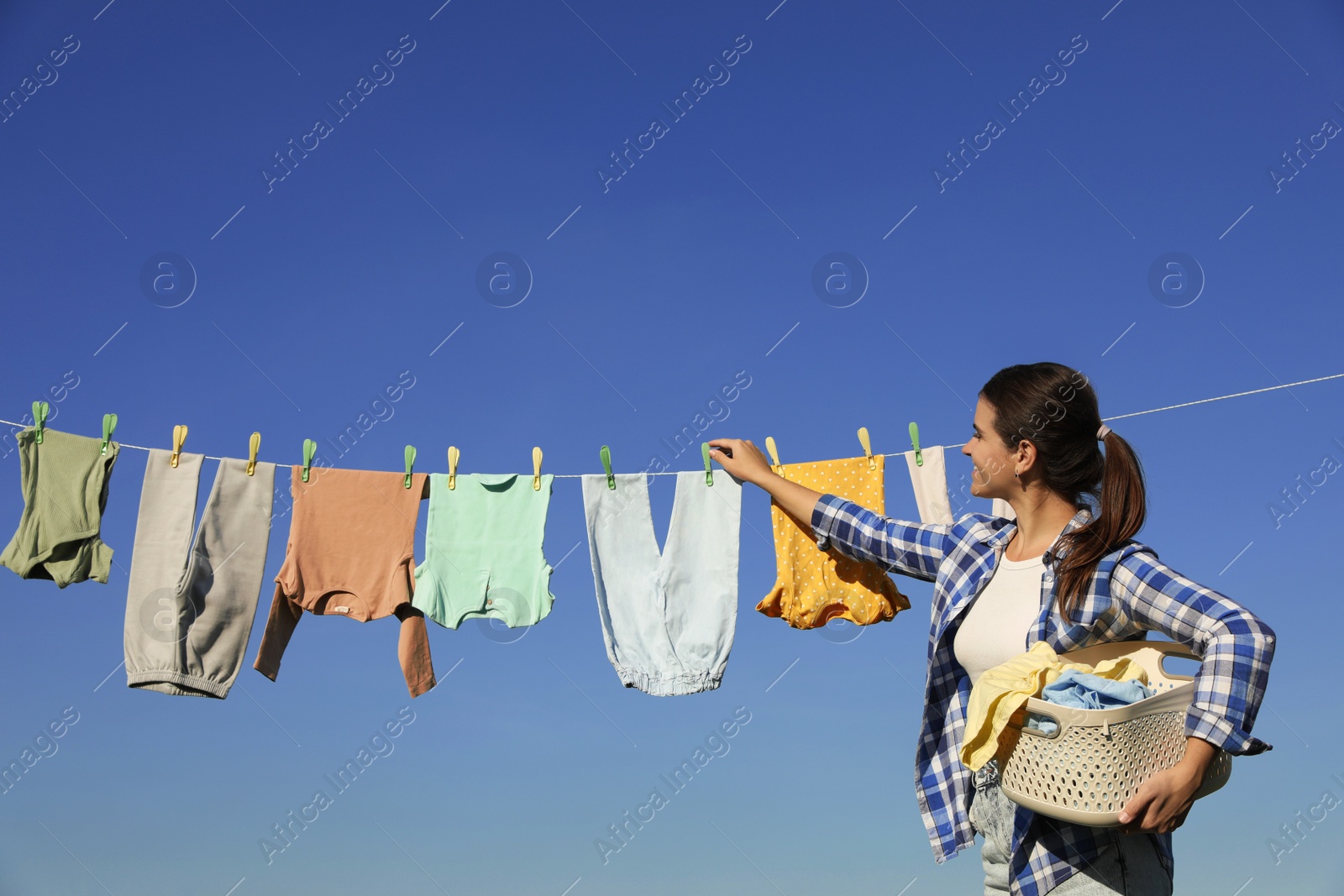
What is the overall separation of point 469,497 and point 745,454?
1274mm

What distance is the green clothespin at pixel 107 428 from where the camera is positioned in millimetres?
4211

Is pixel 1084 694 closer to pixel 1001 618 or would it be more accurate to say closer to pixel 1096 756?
pixel 1096 756

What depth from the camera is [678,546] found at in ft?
14.9

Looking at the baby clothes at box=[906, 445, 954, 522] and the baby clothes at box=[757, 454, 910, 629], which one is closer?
the baby clothes at box=[757, 454, 910, 629]

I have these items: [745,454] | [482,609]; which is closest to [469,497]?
[482,609]

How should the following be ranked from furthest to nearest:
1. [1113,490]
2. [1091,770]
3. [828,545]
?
[828,545] → [1113,490] → [1091,770]

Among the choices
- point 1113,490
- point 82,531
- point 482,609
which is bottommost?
point 1113,490

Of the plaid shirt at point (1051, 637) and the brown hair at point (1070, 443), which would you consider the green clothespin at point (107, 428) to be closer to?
the plaid shirt at point (1051, 637)

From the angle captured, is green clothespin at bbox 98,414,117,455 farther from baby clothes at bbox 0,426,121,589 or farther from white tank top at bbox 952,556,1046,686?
white tank top at bbox 952,556,1046,686

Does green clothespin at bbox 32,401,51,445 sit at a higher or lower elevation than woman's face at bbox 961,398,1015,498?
higher

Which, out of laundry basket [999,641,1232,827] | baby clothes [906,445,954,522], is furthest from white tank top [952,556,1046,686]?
baby clothes [906,445,954,522]

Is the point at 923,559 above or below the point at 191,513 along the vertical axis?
below

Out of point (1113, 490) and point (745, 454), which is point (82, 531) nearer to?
point (745, 454)

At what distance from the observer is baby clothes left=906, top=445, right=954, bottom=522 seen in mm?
4480
